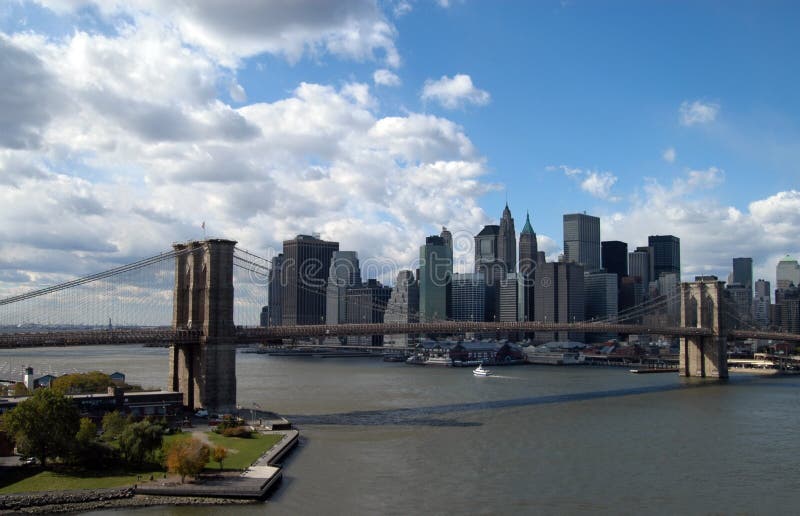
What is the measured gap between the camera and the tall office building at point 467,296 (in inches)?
7165

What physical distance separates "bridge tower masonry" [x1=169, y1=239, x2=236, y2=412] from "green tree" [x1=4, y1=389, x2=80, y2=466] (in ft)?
35.2

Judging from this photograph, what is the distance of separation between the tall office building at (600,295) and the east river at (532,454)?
134896 mm

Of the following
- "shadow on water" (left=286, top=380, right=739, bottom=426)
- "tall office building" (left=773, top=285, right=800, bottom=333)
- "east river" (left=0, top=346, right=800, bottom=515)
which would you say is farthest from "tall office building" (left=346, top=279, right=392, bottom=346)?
"east river" (left=0, top=346, right=800, bottom=515)

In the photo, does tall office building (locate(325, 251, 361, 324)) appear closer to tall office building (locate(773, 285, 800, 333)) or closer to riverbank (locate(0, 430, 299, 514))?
tall office building (locate(773, 285, 800, 333))

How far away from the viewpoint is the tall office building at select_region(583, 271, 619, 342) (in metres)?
183

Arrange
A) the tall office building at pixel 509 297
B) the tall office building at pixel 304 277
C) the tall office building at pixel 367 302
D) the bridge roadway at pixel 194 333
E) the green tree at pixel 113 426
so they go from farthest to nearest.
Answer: the tall office building at pixel 509 297, the tall office building at pixel 367 302, the tall office building at pixel 304 277, the bridge roadway at pixel 194 333, the green tree at pixel 113 426

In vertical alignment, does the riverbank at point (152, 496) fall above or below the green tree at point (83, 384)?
below

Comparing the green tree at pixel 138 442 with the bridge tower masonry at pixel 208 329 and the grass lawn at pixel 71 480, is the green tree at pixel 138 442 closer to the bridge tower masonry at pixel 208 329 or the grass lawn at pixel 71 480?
the grass lawn at pixel 71 480

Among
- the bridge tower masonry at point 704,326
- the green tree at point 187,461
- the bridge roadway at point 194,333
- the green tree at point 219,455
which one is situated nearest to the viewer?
the green tree at point 187,461

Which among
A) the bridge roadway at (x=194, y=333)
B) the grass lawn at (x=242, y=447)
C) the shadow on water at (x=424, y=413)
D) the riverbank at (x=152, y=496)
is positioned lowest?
the shadow on water at (x=424, y=413)

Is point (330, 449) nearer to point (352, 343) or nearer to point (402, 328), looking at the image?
point (402, 328)

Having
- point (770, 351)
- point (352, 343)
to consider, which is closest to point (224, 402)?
point (770, 351)

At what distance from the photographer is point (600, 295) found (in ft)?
611

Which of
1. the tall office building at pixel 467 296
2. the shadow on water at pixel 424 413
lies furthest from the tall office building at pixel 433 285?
the shadow on water at pixel 424 413
